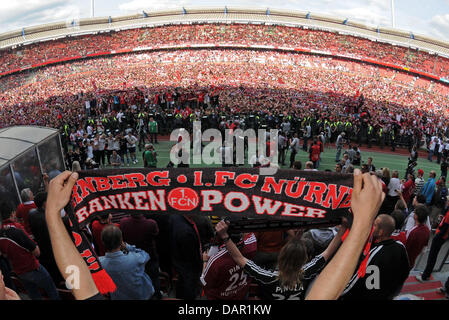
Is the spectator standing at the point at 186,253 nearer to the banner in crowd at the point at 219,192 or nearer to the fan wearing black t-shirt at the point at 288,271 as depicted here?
the banner in crowd at the point at 219,192

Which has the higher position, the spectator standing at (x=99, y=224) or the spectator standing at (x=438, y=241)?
the spectator standing at (x=99, y=224)

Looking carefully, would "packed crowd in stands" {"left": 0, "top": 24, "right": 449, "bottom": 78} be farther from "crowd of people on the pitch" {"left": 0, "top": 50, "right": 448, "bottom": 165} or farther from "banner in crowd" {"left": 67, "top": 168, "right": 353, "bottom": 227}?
"banner in crowd" {"left": 67, "top": 168, "right": 353, "bottom": 227}

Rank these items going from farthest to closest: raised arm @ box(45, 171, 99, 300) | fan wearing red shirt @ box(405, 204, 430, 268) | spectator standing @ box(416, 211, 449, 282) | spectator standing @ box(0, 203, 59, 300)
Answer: spectator standing @ box(416, 211, 449, 282), fan wearing red shirt @ box(405, 204, 430, 268), spectator standing @ box(0, 203, 59, 300), raised arm @ box(45, 171, 99, 300)

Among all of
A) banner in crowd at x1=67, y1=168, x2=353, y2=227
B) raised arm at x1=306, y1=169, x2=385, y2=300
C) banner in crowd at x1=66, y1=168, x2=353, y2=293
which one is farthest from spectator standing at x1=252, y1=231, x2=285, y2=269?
raised arm at x1=306, y1=169, x2=385, y2=300

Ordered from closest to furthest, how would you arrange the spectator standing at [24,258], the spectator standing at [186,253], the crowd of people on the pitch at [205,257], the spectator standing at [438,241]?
the crowd of people on the pitch at [205,257] → the spectator standing at [186,253] → the spectator standing at [24,258] → the spectator standing at [438,241]

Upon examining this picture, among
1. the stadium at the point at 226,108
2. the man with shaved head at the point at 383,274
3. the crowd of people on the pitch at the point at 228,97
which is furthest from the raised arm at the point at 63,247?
the crowd of people on the pitch at the point at 228,97

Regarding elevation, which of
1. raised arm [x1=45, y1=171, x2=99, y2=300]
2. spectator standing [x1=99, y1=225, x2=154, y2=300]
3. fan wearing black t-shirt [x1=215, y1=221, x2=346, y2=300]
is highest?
raised arm [x1=45, y1=171, x2=99, y2=300]

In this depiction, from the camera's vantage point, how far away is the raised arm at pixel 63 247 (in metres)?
1.43

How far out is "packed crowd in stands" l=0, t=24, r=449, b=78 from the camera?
1913 inches

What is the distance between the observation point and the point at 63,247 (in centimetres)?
150

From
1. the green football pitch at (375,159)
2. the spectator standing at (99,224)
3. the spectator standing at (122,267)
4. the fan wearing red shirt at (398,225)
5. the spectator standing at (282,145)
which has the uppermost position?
the spectator standing at (122,267)

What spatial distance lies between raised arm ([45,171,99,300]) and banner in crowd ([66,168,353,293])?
62.3 inches

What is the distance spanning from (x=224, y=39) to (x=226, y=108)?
32.8 metres

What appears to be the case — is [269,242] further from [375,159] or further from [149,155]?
[375,159]
